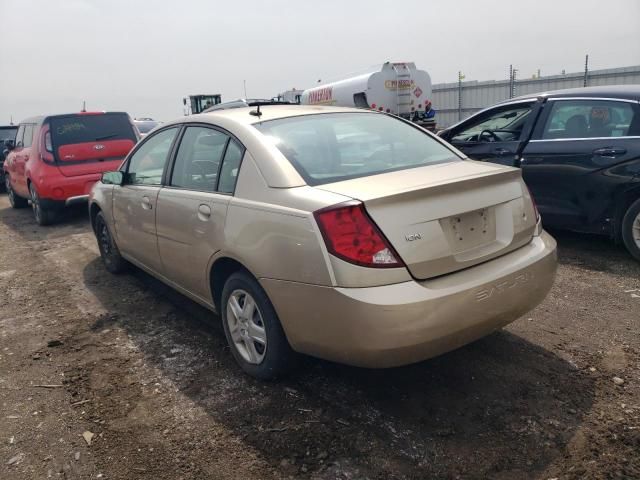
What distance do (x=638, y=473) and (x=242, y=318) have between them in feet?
7.15

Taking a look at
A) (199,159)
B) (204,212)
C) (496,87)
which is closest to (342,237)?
(204,212)

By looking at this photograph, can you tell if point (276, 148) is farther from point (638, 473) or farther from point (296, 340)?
point (638, 473)

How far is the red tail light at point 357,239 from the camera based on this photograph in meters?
2.60

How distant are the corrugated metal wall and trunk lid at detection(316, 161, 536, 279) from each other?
48.4 ft

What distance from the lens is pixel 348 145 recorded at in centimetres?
351

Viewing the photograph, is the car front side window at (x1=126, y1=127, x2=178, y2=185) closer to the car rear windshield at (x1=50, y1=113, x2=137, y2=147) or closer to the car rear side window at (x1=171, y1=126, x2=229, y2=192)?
the car rear side window at (x1=171, y1=126, x2=229, y2=192)

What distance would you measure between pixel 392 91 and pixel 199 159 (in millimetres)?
14737

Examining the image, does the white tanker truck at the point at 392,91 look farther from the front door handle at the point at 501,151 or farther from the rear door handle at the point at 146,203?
the rear door handle at the point at 146,203

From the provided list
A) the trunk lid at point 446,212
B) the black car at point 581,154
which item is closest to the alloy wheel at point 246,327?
the trunk lid at point 446,212

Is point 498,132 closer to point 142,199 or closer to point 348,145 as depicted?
point 348,145

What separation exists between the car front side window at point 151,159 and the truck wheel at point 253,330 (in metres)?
1.42

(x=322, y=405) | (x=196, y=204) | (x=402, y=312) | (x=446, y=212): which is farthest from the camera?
(x=196, y=204)

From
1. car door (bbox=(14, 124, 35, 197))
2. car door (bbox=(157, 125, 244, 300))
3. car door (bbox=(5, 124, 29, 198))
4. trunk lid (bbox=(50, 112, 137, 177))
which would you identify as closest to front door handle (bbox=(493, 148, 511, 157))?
car door (bbox=(157, 125, 244, 300))

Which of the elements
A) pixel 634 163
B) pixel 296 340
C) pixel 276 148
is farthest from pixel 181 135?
pixel 634 163
